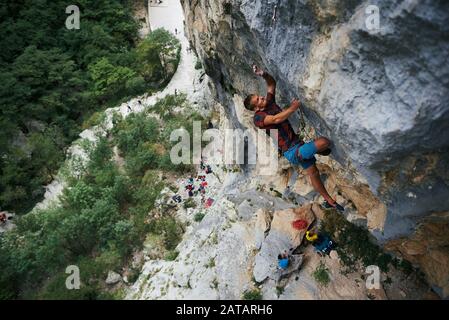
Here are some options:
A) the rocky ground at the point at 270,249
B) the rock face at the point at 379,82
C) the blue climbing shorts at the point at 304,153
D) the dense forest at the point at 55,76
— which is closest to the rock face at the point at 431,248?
the rocky ground at the point at 270,249

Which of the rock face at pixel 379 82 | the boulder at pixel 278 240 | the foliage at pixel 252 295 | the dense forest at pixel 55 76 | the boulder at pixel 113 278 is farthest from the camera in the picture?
the dense forest at pixel 55 76

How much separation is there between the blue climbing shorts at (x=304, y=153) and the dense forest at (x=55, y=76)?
19.7 metres

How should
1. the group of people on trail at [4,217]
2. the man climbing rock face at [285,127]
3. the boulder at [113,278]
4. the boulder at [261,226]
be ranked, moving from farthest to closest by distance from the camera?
the group of people on trail at [4,217]
the boulder at [113,278]
the boulder at [261,226]
the man climbing rock face at [285,127]

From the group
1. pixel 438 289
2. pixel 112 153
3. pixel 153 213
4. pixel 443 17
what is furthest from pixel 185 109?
pixel 443 17

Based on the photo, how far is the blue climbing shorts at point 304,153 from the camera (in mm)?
6375

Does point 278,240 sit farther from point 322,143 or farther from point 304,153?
point 322,143

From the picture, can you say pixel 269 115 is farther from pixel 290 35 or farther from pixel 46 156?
pixel 46 156

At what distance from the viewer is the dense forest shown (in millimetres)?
23172

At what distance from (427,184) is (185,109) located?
19246 millimetres

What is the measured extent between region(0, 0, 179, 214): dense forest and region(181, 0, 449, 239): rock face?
20362mm

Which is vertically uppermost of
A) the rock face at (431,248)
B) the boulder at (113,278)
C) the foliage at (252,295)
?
the rock face at (431,248)

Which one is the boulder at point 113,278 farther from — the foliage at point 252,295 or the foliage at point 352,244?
the foliage at point 352,244

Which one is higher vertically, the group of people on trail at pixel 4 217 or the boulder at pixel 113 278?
the boulder at pixel 113 278

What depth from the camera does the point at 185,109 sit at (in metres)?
23.5
